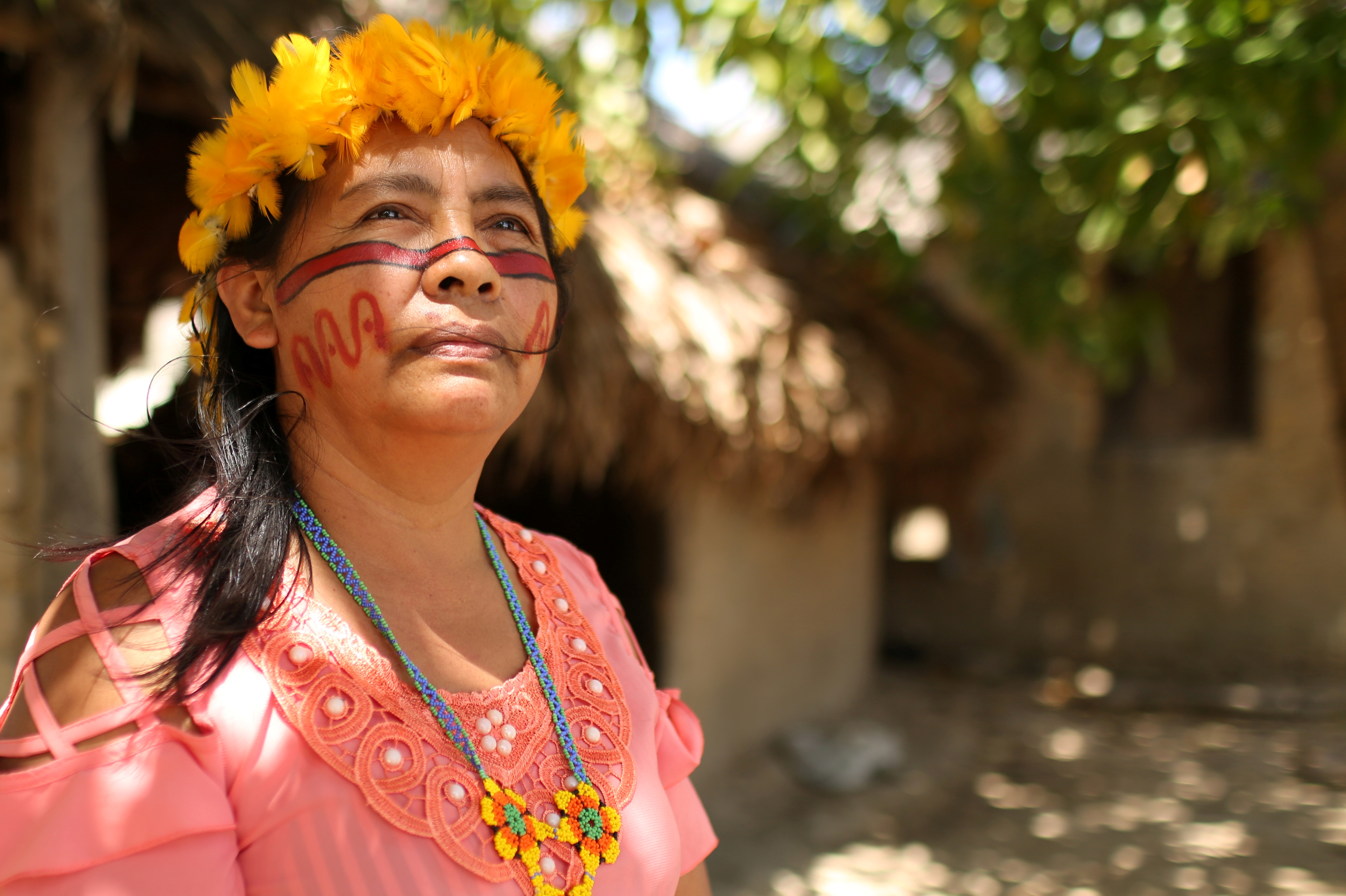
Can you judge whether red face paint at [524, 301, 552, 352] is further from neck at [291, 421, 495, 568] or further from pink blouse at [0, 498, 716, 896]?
pink blouse at [0, 498, 716, 896]

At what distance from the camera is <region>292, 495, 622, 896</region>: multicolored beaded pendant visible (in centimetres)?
102

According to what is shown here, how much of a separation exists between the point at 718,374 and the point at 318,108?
3.31 m

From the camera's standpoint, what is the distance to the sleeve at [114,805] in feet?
2.68

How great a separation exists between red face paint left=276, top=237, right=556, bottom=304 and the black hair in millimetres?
42

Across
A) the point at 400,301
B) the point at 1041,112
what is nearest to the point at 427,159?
→ the point at 400,301

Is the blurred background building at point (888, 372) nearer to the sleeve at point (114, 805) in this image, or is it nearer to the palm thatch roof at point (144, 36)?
the palm thatch roof at point (144, 36)

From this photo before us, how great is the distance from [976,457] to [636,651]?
5.46 metres

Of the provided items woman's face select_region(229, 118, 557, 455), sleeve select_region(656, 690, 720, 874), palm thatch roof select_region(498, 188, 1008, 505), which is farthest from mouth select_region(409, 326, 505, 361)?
palm thatch roof select_region(498, 188, 1008, 505)

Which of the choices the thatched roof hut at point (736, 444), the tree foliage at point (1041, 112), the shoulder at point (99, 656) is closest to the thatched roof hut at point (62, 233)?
the tree foliage at point (1041, 112)

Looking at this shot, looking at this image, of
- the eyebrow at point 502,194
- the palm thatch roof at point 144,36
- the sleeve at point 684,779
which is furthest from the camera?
the palm thatch roof at point 144,36

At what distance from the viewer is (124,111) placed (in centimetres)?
236

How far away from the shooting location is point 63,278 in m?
2.48

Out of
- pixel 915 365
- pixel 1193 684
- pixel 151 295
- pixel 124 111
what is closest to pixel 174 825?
pixel 124 111

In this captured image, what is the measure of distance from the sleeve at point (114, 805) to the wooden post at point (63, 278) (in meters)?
1.82
